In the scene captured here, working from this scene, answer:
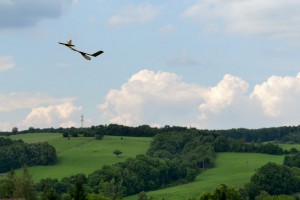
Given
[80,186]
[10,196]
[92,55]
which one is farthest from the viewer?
[10,196]

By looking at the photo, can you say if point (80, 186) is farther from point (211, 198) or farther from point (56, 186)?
point (56, 186)

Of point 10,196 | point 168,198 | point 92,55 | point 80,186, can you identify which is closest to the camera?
point 92,55

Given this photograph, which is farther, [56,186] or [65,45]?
[56,186]

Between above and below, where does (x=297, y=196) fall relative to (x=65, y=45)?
below

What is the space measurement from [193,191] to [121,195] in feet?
72.4

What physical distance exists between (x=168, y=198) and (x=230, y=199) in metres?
50.4

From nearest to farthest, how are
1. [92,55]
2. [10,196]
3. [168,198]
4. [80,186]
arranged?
[92,55] → [80,186] → [10,196] → [168,198]

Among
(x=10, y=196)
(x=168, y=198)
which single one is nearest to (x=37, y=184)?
(x=168, y=198)

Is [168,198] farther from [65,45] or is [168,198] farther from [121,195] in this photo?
[65,45]

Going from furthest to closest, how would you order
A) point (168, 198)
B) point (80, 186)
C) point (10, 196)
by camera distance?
1. point (168, 198)
2. point (10, 196)
3. point (80, 186)

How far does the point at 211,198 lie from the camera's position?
135250 millimetres

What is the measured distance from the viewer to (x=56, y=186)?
19425 cm

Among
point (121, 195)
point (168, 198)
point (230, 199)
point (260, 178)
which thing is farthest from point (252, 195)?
point (230, 199)

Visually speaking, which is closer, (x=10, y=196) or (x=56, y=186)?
(x=10, y=196)
